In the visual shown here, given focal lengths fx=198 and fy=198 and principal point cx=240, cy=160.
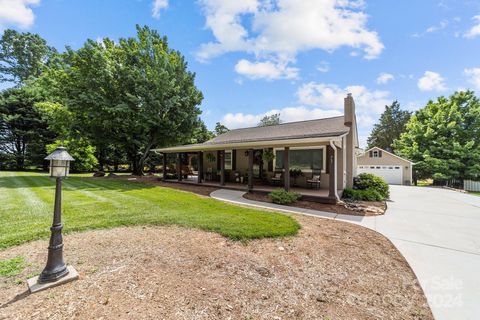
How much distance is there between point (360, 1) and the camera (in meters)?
7.67

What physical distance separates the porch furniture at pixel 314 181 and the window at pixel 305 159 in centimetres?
37

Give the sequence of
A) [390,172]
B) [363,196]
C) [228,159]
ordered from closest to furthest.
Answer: [363,196]
[228,159]
[390,172]

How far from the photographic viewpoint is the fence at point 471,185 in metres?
18.7

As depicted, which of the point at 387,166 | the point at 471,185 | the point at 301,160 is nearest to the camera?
the point at 301,160

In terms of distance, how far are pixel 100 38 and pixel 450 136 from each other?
1393 inches

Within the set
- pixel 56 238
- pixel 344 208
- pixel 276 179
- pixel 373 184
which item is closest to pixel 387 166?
pixel 373 184

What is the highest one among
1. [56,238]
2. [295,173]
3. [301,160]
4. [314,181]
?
[301,160]

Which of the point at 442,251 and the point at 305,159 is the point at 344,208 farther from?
the point at 305,159

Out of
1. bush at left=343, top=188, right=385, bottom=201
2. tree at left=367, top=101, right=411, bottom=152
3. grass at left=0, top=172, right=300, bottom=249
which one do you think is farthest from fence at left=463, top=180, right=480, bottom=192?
grass at left=0, top=172, right=300, bottom=249

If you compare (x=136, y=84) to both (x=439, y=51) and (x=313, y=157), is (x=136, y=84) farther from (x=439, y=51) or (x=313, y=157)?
(x=439, y=51)

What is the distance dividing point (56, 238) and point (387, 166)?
27.0m

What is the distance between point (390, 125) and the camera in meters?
37.9

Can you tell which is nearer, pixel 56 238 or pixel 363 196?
pixel 56 238

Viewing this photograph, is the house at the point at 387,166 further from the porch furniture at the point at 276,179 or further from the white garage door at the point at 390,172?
the porch furniture at the point at 276,179
